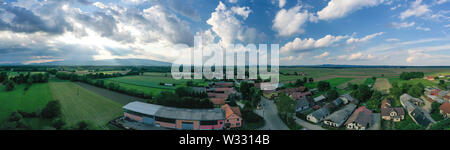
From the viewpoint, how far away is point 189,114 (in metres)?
7.66

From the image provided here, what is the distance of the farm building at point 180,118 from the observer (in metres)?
7.43

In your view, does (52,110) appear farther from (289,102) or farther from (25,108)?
(289,102)

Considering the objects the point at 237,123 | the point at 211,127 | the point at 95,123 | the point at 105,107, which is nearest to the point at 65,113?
the point at 105,107

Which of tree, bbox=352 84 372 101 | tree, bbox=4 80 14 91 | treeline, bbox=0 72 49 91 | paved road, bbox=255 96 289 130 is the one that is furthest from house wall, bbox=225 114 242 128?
treeline, bbox=0 72 49 91

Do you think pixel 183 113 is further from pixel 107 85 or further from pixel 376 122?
pixel 107 85

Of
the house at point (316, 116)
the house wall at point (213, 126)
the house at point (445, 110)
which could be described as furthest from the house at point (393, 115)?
the house wall at point (213, 126)

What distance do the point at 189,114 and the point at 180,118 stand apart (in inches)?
19.4

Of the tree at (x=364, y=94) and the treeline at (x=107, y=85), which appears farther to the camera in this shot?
the tree at (x=364, y=94)

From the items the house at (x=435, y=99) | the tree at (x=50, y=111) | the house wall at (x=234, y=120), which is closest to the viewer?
the tree at (x=50, y=111)

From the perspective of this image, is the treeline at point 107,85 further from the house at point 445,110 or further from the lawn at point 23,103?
the house at point 445,110

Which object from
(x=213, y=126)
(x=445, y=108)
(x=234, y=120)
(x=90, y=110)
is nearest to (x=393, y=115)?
(x=445, y=108)

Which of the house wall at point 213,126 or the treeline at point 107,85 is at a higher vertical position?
the treeline at point 107,85

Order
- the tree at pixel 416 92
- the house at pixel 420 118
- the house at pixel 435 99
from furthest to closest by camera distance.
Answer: the tree at pixel 416 92 < the house at pixel 435 99 < the house at pixel 420 118

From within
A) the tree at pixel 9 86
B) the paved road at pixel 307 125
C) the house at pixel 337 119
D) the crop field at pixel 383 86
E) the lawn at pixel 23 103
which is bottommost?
the paved road at pixel 307 125
